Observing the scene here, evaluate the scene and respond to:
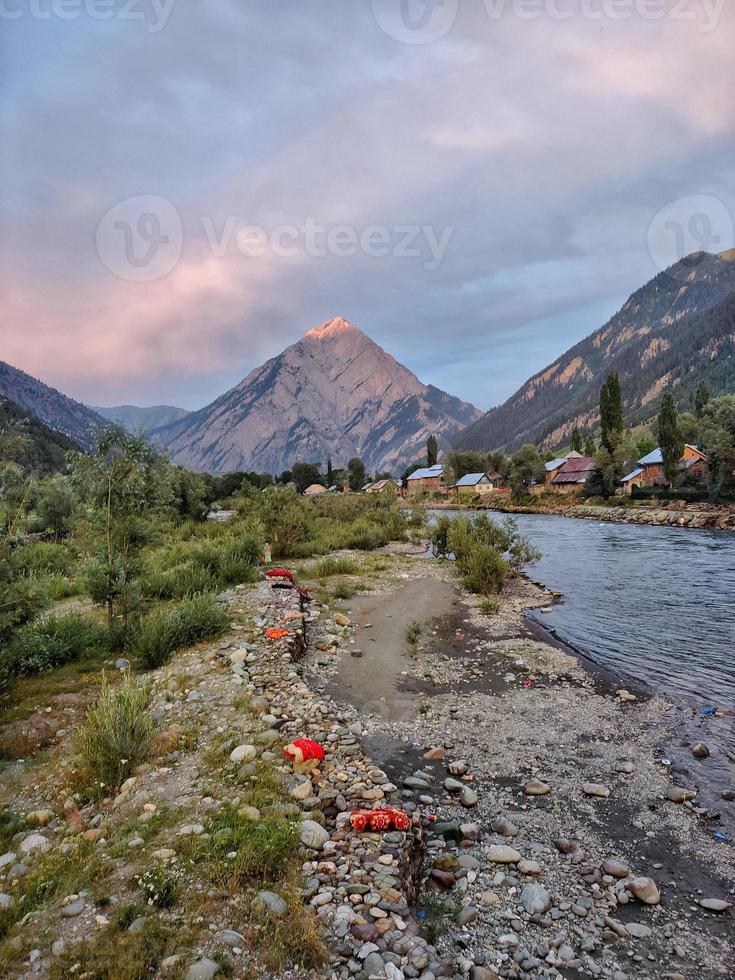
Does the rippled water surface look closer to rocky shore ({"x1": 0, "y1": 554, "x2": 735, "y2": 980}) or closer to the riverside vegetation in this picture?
rocky shore ({"x1": 0, "y1": 554, "x2": 735, "y2": 980})

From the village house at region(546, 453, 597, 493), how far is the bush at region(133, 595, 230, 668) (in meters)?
83.1

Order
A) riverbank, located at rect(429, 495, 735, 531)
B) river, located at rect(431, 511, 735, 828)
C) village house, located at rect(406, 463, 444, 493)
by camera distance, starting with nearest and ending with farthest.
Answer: river, located at rect(431, 511, 735, 828) → riverbank, located at rect(429, 495, 735, 531) → village house, located at rect(406, 463, 444, 493)

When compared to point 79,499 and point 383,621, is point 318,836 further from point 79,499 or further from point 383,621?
point 383,621

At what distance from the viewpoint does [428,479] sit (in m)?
133

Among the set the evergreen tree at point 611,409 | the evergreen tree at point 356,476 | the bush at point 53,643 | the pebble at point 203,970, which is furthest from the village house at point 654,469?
the evergreen tree at point 356,476

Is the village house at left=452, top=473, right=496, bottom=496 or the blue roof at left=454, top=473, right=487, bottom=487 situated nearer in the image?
the village house at left=452, top=473, right=496, bottom=496

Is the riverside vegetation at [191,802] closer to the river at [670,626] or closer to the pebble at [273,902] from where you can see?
the pebble at [273,902]

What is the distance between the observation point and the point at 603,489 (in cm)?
7419

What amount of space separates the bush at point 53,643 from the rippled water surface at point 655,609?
1286 cm

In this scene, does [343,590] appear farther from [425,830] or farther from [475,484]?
[475,484]

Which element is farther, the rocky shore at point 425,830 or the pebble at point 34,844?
the pebble at point 34,844

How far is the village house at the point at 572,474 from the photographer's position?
9281 centimetres

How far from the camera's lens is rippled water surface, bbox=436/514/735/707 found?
41.1 ft

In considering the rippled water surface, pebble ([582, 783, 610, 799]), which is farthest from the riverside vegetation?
the rippled water surface
